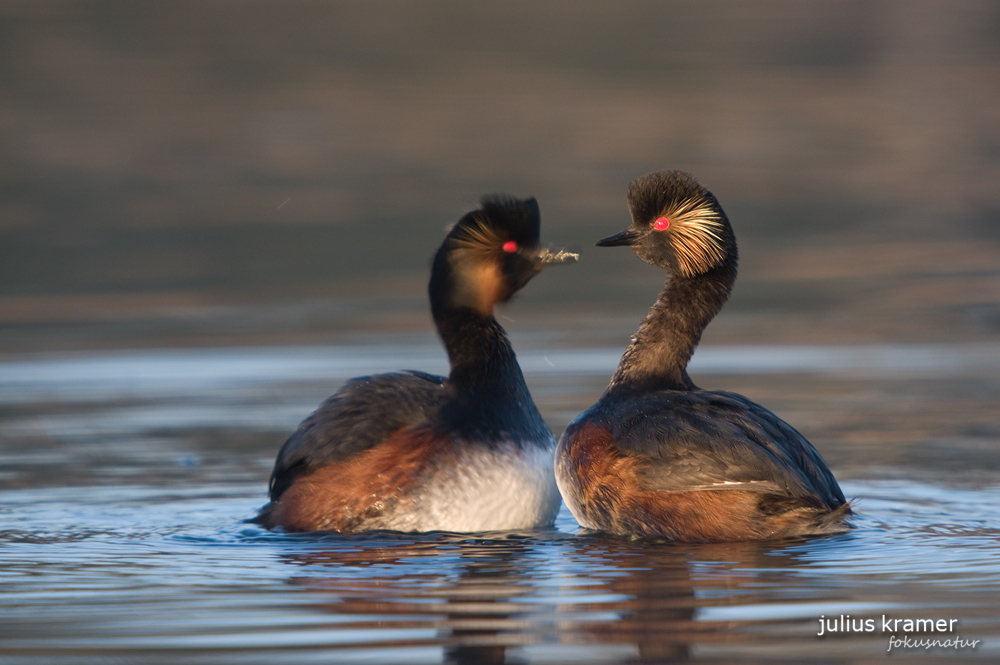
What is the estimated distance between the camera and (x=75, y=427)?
10375 mm

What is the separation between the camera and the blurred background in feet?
47.6

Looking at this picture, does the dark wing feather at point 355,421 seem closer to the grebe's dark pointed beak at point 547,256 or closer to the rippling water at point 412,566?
the rippling water at point 412,566

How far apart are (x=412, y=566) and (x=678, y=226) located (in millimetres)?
2234

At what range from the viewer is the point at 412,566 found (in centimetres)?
699

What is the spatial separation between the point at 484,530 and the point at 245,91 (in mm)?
20970

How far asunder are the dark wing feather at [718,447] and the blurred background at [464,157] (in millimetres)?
4231

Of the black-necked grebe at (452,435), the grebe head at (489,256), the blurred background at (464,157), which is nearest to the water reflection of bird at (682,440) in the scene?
the black-necked grebe at (452,435)

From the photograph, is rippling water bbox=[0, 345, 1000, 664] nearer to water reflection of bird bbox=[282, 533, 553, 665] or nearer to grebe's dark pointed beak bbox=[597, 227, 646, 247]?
water reflection of bird bbox=[282, 533, 553, 665]

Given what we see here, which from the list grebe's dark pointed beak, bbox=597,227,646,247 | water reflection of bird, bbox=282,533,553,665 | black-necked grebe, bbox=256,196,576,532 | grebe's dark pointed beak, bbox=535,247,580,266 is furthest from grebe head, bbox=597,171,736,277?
water reflection of bird, bbox=282,533,553,665

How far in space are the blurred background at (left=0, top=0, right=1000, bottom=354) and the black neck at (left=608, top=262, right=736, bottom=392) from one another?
11.2 feet

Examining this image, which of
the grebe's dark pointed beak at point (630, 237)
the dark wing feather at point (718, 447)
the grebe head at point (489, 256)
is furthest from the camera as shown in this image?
the grebe head at point (489, 256)

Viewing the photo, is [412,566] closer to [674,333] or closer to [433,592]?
[433,592]

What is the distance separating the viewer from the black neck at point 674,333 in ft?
26.5

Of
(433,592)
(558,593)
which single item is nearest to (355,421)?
(433,592)
